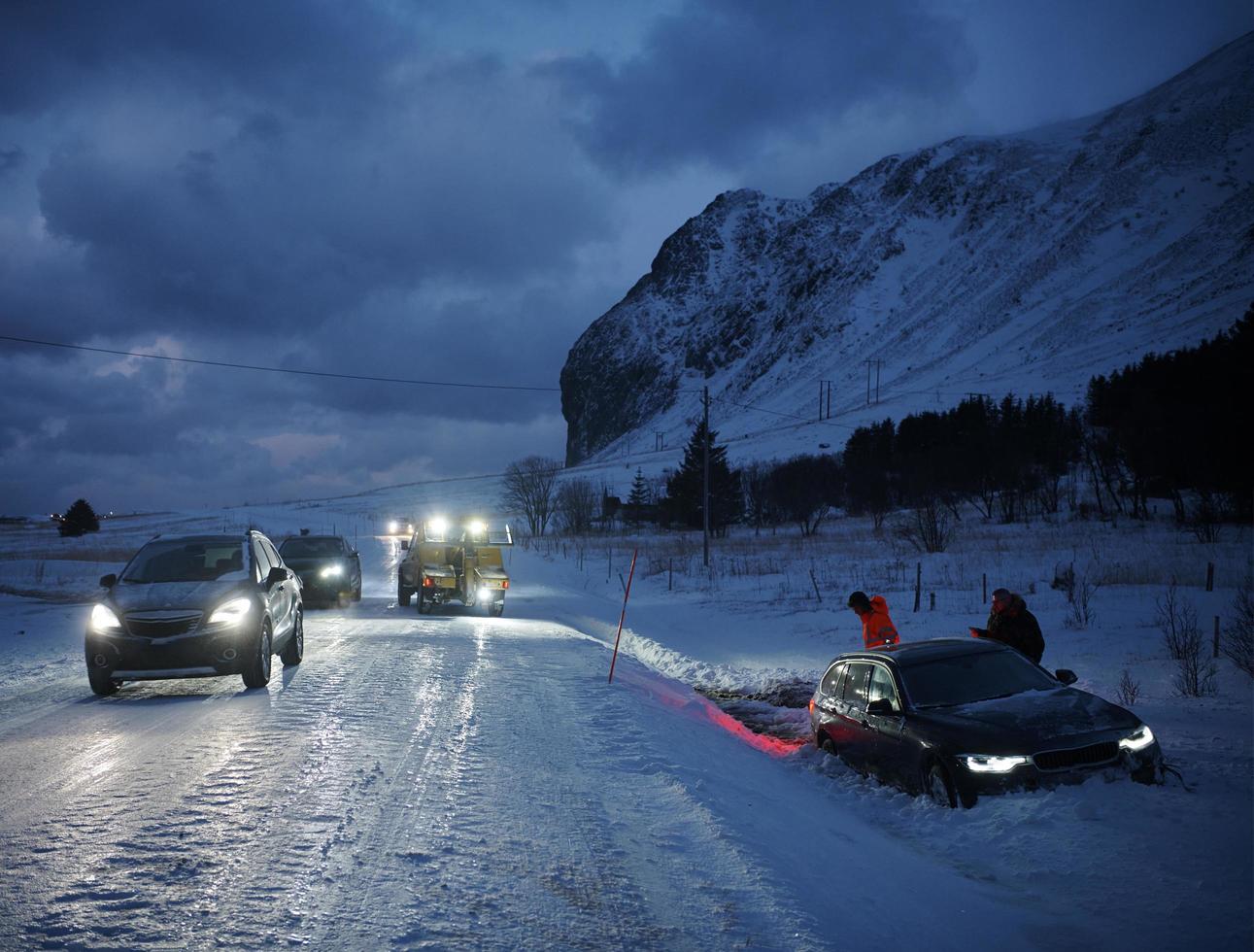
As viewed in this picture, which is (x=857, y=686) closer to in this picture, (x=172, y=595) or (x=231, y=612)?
(x=231, y=612)

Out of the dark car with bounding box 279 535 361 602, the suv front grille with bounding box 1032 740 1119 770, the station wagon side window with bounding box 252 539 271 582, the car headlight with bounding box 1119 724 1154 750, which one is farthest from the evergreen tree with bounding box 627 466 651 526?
the suv front grille with bounding box 1032 740 1119 770

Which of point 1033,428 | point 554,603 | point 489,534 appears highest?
point 1033,428

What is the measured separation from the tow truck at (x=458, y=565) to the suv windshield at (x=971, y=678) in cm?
1374

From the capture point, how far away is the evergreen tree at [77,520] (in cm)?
7662

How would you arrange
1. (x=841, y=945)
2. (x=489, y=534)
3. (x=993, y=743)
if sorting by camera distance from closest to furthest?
(x=841, y=945)
(x=993, y=743)
(x=489, y=534)

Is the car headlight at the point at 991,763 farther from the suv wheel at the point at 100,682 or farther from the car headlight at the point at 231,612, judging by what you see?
the suv wheel at the point at 100,682

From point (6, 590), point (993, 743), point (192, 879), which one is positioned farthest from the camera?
point (6, 590)

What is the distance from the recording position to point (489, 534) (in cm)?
2231

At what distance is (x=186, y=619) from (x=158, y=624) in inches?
10.2

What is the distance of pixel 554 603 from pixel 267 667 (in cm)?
1700

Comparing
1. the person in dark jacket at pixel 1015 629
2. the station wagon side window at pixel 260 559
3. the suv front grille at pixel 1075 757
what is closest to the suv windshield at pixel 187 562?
the station wagon side window at pixel 260 559

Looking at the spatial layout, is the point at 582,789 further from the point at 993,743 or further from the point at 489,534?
the point at 489,534

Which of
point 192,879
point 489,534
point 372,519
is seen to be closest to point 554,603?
point 489,534

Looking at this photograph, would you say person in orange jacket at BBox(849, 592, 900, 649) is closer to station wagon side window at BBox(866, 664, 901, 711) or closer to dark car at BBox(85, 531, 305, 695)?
station wagon side window at BBox(866, 664, 901, 711)
